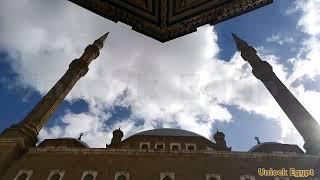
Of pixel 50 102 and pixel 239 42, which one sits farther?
pixel 239 42

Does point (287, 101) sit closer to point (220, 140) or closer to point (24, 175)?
point (220, 140)

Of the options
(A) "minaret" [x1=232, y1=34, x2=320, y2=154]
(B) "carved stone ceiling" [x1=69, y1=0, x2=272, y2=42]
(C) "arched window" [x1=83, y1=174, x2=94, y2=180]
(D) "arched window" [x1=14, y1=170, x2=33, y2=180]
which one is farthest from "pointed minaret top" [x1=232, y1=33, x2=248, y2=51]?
(B) "carved stone ceiling" [x1=69, y1=0, x2=272, y2=42]

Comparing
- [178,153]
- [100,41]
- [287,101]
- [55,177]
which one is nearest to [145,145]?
[178,153]

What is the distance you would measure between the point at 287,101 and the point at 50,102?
599 inches

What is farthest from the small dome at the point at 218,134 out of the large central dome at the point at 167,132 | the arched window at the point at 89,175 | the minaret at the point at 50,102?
the minaret at the point at 50,102

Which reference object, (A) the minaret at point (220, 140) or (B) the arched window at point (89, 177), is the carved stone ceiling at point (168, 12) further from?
(A) the minaret at point (220, 140)

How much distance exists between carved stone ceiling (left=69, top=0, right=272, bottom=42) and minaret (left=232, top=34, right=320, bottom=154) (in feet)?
47.1

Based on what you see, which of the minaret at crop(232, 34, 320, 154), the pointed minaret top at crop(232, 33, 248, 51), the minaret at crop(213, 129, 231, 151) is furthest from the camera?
the pointed minaret top at crop(232, 33, 248, 51)

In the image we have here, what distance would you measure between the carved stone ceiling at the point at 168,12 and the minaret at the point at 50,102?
13544 mm

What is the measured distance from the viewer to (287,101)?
1972 centimetres

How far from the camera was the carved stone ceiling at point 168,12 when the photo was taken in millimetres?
5191

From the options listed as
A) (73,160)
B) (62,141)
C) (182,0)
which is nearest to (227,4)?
(182,0)

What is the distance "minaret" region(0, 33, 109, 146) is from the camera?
17016mm

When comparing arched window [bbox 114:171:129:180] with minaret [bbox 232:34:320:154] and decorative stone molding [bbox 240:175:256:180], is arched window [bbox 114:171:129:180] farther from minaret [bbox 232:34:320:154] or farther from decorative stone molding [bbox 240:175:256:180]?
minaret [bbox 232:34:320:154]
